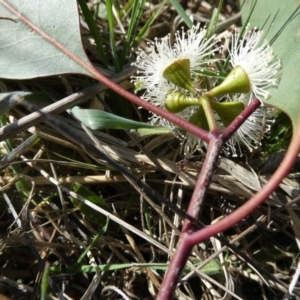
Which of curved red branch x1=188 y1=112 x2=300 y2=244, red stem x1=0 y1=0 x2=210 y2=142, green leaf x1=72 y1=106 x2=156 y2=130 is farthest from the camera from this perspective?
green leaf x1=72 y1=106 x2=156 y2=130

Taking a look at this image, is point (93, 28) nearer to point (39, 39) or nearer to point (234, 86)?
point (39, 39)

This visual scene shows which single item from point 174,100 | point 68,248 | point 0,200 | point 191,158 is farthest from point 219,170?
point 0,200

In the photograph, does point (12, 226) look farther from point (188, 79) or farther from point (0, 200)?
point (188, 79)

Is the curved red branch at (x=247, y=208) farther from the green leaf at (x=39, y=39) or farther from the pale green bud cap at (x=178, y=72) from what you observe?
the green leaf at (x=39, y=39)

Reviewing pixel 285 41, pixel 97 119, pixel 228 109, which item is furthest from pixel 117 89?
pixel 285 41

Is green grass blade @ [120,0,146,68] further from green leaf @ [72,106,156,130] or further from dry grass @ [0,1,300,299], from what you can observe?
green leaf @ [72,106,156,130]

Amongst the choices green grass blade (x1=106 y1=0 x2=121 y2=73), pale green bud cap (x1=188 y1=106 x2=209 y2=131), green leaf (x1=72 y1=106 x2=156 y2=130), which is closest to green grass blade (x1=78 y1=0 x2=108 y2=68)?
green grass blade (x1=106 y1=0 x2=121 y2=73)
